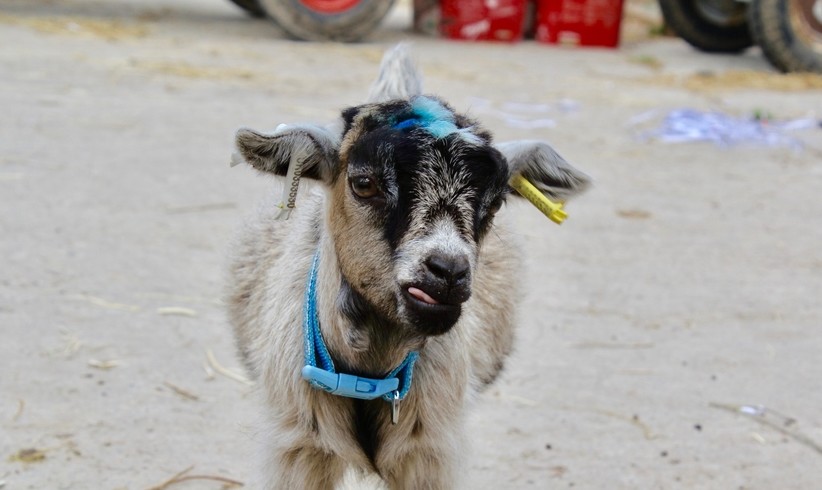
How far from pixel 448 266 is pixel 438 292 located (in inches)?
3.1

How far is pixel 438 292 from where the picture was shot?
275cm

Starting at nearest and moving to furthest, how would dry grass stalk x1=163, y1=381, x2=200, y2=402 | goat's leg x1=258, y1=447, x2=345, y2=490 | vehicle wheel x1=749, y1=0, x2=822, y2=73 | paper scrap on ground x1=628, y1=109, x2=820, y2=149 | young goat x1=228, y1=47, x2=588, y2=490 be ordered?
1. young goat x1=228, y1=47, x2=588, y2=490
2. goat's leg x1=258, y1=447, x2=345, y2=490
3. dry grass stalk x1=163, y1=381, x2=200, y2=402
4. paper scrap on ground x1=628, y1=109, x2=820, y2=149
5. vehicle wheel x1=749, y1=0, x2=822, y2=73

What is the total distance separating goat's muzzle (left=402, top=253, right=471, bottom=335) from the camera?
273cm

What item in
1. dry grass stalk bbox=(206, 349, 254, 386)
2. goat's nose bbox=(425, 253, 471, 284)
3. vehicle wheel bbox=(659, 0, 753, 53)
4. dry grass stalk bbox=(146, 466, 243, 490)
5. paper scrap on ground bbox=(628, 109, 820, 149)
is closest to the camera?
goat's nose bbox=(425, 253, 471, 284)

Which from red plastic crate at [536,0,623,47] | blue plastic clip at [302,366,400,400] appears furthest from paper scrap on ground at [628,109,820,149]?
blue plastic clip at [302,366,400,400]

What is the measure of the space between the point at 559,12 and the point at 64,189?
7.74 metres

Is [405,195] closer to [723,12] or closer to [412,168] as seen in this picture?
[412,168]

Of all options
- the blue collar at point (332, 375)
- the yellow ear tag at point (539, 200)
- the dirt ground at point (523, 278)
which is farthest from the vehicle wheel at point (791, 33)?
the blue collar at point (332, 375)

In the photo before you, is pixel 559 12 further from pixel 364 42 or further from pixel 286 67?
pixel 286 67

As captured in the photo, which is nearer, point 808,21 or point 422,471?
point 422,471

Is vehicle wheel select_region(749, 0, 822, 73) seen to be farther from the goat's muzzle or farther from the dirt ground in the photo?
the goat's muzzle

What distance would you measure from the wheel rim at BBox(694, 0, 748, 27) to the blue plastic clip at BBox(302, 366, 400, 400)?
10439 mm

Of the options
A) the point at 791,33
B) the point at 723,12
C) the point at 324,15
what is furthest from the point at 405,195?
the point at 723,12

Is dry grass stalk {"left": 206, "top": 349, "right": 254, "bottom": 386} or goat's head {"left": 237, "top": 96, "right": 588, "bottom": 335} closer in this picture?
goat's head {"left": 237, "top": 96, "right": 588, "bottom": 335}
